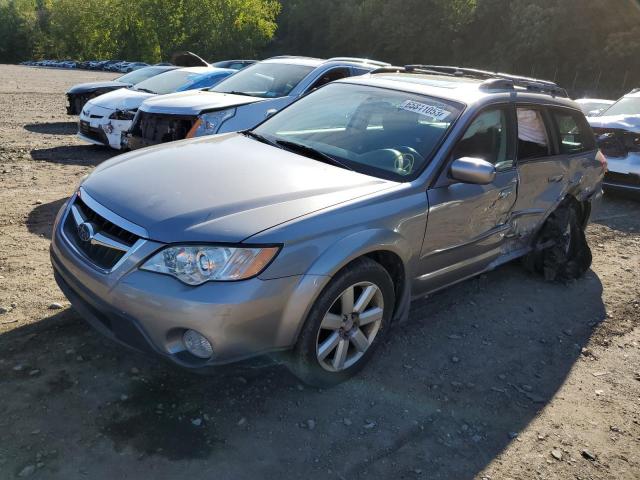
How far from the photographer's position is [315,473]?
2.66 m

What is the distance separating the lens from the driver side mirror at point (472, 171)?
11.3ft

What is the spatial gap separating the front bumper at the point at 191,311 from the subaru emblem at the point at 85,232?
0.18 meters

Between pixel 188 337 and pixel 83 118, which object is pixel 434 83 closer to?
pixel 188 337

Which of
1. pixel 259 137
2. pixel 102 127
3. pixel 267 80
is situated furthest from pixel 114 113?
pixel 259 137

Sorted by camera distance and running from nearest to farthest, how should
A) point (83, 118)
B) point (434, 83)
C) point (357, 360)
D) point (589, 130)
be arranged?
1. point (357, 360)
2. point (434, 83)
3. point (589, 130)
4. point (83, 118)

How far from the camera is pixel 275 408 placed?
121 inches

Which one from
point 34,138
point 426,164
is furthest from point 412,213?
point 34,138

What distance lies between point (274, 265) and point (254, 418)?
33.7 inches

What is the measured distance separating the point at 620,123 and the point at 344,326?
7056mm

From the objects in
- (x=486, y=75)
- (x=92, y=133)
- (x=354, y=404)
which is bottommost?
(x=354, y=404)

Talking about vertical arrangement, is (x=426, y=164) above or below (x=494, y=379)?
above

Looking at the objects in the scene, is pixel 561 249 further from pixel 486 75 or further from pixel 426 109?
pixel 426 109

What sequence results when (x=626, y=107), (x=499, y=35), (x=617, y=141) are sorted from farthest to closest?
(x=499, y=35) < (x=626, y=107) < (x=617, y=141)

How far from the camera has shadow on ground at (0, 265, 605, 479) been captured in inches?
105
